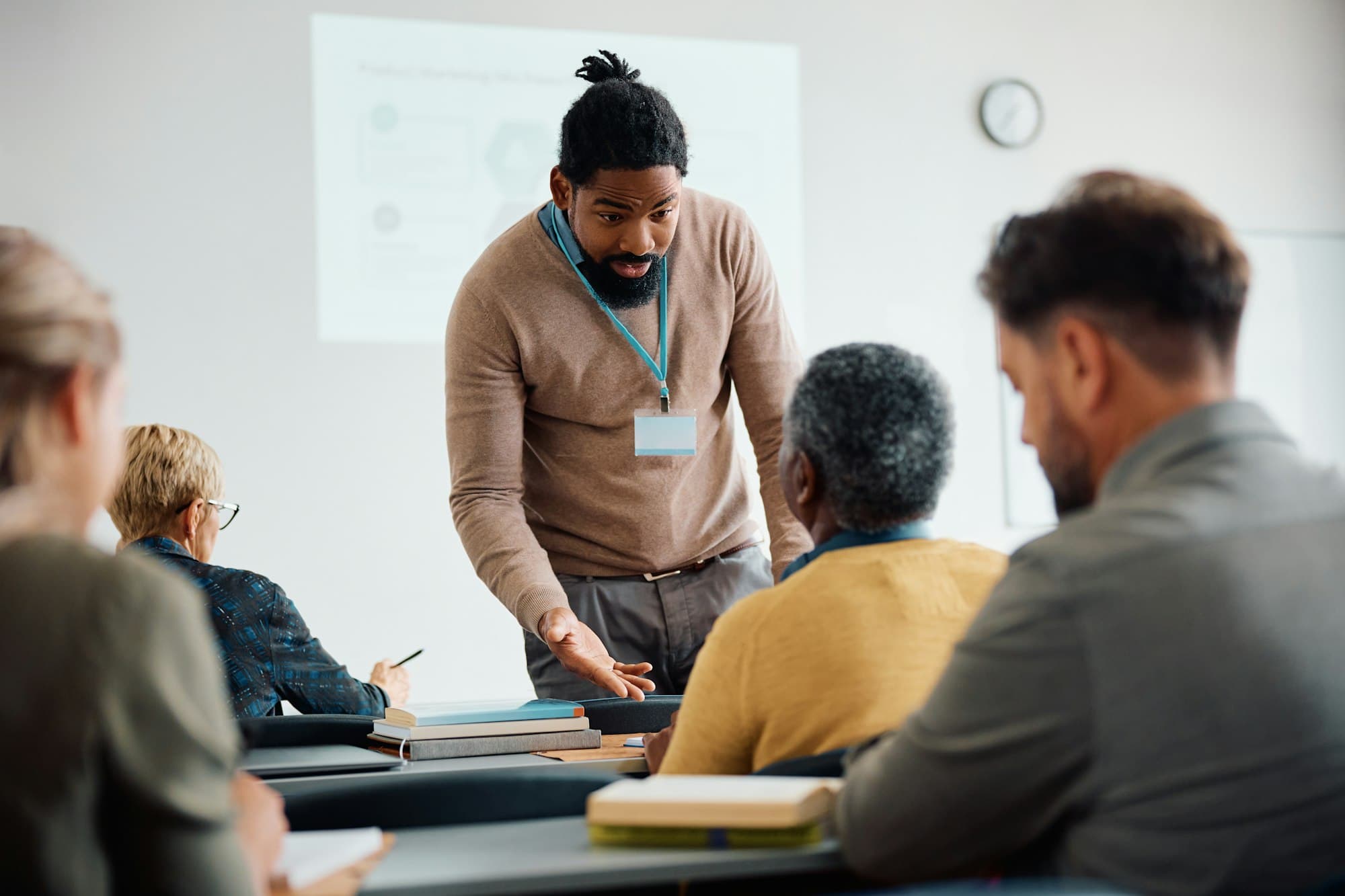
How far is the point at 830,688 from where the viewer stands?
1299mm

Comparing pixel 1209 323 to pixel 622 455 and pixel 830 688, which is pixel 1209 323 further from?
pixel 622 455

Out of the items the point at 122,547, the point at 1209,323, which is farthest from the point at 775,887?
the point at 122,547

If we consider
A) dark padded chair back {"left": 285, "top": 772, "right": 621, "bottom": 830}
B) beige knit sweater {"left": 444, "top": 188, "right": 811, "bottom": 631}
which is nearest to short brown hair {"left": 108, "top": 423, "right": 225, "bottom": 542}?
beige knit sweater {"left": 444, "top": 188, "right": 811, "bottom": 631}

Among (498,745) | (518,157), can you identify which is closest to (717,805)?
(498,745)

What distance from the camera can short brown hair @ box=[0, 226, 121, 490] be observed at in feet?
2.98

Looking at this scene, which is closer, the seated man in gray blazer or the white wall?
the seated man in gray blazer

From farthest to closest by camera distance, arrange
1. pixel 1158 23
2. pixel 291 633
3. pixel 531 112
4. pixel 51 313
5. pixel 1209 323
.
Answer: pixel 1158 23, pixel 531 112, pixel 291 633, pixel 1209 323, pixel 51 313

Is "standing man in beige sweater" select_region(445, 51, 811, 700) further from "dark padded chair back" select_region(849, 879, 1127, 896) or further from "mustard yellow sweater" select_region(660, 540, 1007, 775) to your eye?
"dark padded chair back" select_region(849, 879, 1127, 896)

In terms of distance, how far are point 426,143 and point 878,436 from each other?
3.29 metres

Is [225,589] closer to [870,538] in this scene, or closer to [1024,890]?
[870,538]

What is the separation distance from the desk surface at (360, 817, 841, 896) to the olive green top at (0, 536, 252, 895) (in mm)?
188

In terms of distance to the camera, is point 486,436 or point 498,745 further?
point 486,436

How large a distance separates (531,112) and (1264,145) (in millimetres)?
3119

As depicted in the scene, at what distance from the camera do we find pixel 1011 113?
16.7ft
